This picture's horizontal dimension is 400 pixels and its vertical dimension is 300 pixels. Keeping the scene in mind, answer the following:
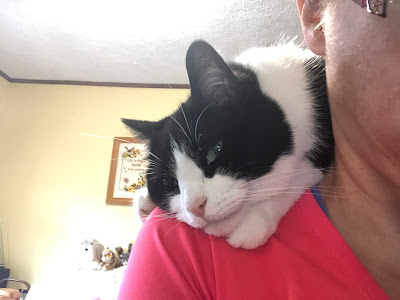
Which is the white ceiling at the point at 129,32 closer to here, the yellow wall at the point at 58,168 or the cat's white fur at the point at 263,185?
the yellow wall at the point at 58,168

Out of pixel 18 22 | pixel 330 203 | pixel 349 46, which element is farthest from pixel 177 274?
pixel 18 22

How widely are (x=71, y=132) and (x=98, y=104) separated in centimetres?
33

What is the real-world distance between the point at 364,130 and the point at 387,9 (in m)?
0.16

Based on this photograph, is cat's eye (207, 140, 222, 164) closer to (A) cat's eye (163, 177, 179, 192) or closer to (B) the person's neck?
(A) cat's eye (163, 177, 179, 192)

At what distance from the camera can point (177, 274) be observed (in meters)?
0.59

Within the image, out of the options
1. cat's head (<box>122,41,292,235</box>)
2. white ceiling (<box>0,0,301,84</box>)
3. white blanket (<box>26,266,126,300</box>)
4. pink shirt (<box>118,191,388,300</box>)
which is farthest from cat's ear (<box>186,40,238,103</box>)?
white blanket (<box>26,266,126,300</box>)

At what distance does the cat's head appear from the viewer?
0.73m

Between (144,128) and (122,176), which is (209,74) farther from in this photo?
(122,176)

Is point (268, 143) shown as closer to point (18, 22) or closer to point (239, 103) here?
point (239, 103)

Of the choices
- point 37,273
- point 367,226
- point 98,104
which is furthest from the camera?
point 98,104

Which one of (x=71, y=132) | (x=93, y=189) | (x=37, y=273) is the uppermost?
(x=71, y=132)

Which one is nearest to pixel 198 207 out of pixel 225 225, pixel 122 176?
pixel 225 225

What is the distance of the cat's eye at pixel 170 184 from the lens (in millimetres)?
845

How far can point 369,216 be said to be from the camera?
66cm
